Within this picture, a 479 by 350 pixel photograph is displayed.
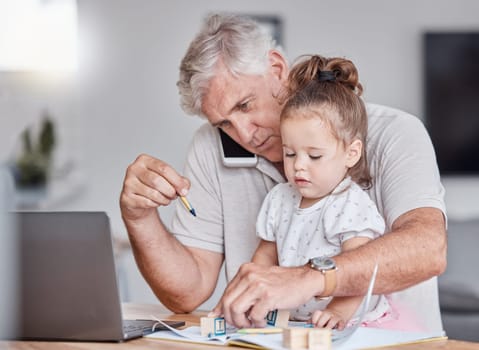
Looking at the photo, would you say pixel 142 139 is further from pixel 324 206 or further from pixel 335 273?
pixel 335 273

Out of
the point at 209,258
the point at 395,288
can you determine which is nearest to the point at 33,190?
the point at 209,258

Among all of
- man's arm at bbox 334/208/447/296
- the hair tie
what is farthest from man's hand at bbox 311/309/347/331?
the hair tie

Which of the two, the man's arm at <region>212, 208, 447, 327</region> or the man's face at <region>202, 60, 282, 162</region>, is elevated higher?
the man's face at <region>202, 60, 282, 162</region>

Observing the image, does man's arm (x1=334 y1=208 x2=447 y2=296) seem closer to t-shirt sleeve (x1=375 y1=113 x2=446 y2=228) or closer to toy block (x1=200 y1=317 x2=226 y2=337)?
t-shirt sleeve (x1=375 y1=113 x2=446 y2=228)

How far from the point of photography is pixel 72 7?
14.7ft

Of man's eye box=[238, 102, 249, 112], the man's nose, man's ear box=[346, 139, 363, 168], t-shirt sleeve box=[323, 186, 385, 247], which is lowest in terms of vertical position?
t-shirt sleeve box=[323, 186, 385, 247]

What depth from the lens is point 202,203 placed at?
204cm

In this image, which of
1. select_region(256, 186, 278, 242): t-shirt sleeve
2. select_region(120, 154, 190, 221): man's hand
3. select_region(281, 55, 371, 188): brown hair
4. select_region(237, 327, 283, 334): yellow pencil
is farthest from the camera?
select_region(256, 186, 278, 242): t-shirt sleeve

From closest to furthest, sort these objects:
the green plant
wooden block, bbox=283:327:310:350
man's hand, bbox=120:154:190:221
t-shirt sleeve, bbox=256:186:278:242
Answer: wooden block, bbox=283:327:310:350
man's hand, bbox=120:154:190:221
t-shirt sleeve, bbox=256:186:278:242
the green plant

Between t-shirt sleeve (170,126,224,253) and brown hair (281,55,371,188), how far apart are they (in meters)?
0.31

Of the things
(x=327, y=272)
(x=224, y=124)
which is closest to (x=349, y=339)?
(x=327, y=272)

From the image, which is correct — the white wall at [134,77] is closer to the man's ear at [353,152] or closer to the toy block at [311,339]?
the man's ear at [353,152]

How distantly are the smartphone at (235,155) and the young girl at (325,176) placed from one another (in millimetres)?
253

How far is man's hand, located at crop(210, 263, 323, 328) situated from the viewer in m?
1.32
